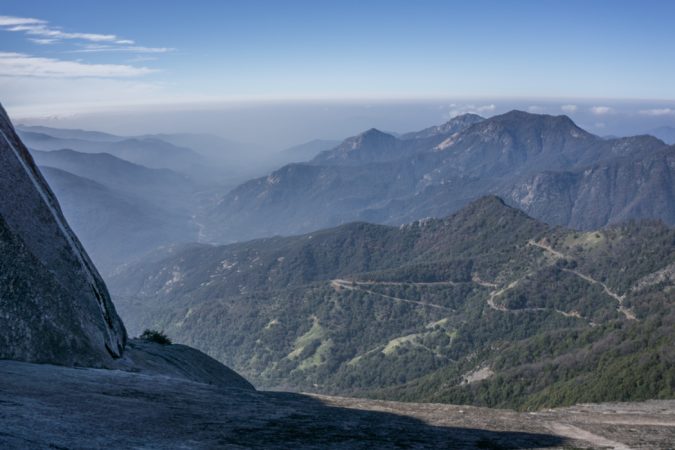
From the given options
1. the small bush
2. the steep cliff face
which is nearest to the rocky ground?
the steep cliff face

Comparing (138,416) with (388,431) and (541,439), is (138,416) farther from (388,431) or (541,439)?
(541,439)

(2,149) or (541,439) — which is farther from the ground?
(2,149)

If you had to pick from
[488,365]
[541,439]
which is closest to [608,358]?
[488,365]

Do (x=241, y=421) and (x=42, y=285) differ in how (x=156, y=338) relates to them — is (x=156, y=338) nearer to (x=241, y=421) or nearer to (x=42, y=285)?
(x=42, y=285)

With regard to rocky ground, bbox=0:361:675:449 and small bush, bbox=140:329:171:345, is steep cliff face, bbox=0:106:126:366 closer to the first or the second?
rocky ground, bbox=0:361:675:449

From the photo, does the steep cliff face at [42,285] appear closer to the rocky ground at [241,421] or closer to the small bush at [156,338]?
the rocky ground at [241,421]

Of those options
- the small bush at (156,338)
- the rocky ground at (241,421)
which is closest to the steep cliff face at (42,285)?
the rocky ground at (241,421)
